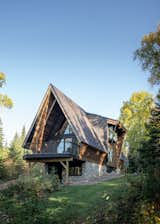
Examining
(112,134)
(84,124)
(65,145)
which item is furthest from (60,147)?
(112,134)

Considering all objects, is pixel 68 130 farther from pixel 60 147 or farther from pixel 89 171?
pixel 89 171

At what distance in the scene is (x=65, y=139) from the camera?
74.0ft

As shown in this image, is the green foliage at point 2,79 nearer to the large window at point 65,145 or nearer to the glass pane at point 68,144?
the large window at point 65,145

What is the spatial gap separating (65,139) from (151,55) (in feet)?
33.1

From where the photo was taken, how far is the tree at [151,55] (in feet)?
58.5

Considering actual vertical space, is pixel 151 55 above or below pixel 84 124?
above

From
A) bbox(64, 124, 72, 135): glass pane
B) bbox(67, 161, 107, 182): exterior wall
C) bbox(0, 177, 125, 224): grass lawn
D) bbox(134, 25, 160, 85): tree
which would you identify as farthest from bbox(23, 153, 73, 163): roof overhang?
A: bbox(134, 25, 160, 85): tree

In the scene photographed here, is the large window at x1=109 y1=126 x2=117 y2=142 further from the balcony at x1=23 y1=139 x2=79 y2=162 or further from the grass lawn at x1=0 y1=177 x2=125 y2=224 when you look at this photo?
the grass lawn at x1=0 y1=177 x2=125 y2=224

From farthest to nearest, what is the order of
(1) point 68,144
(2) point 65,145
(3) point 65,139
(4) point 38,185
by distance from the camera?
(3) point 65,139 → (2) point 65,145 → (1) point 68,144 → (4) point 38,185

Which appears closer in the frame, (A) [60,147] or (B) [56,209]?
(B) [56,209]

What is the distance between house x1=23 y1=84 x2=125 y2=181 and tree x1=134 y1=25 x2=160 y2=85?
717 cm

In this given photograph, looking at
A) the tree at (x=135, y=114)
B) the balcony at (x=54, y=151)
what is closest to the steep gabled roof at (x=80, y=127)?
the balcony at (x=54, y=151)

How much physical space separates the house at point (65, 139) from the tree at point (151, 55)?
23.5ft

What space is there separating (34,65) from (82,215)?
11.3 m
